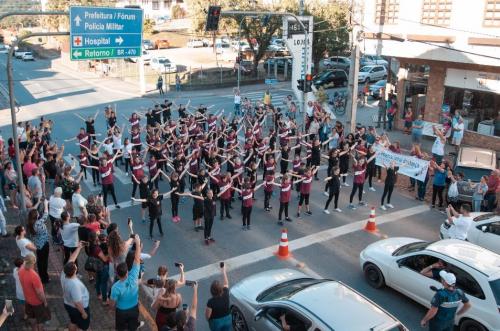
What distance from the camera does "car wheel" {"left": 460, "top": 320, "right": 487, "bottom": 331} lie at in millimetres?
7934

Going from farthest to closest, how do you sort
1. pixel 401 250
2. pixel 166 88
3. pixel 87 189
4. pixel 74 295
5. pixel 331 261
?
pixel 166 88 < pixel 87 189 < pixel 331 261 < pixel 401 250 < pixel 74 295

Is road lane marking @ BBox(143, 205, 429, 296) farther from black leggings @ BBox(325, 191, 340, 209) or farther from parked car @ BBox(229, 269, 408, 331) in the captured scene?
parked car @ BBox(229, 269, 408, 331)

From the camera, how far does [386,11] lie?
72.5 ft

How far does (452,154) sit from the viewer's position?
60.7ft

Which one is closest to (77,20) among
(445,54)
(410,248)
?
(410,248)

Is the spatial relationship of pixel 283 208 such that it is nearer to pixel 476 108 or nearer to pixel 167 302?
pixel 167 302

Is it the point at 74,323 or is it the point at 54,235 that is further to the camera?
the point at 54,235

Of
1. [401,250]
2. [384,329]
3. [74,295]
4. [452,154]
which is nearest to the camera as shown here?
[384,329]

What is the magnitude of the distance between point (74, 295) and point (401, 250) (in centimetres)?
623

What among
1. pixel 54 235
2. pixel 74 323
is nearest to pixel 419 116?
pixel 54 235

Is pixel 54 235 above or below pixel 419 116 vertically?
below

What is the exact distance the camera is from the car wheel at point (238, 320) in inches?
307

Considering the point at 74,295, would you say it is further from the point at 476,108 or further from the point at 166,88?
the point at 166,88

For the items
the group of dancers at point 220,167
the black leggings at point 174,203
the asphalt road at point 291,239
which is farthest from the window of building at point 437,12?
the black leggings at point 174,203
